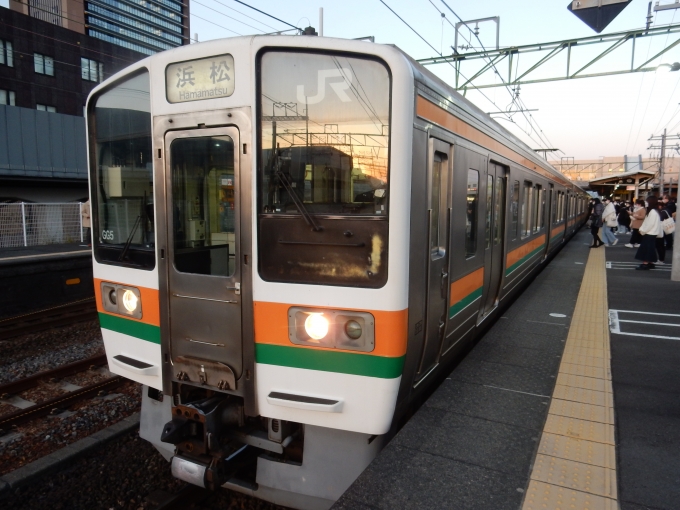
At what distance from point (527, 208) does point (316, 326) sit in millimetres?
6057

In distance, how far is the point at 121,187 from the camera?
3.38 meters

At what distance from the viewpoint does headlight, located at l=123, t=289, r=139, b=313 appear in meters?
3.31

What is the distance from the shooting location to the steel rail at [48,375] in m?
5.27

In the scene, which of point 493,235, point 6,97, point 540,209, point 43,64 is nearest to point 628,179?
point 540,209

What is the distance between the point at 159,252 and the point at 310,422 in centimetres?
133

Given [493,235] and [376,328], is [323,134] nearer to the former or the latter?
[376,328]

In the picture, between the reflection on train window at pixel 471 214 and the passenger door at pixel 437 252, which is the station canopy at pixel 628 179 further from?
the passenger door at pixel 437 252

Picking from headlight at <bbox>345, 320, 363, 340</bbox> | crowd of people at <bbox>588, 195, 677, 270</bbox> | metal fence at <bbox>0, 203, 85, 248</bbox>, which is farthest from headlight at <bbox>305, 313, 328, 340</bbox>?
metal fence at <bbox>0, 203, 85, 248</bbox>

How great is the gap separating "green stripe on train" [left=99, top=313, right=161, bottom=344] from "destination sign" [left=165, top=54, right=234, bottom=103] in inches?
54.3

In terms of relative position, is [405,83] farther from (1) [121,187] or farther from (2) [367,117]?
(1) [121,187]

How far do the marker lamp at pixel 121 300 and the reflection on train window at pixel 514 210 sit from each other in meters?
4.53

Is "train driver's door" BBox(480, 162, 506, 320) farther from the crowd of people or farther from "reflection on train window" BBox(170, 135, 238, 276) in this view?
the crowd of people

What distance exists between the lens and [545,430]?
3.42 metres

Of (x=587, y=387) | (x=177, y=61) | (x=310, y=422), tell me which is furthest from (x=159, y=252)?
(x=587, y=387)
